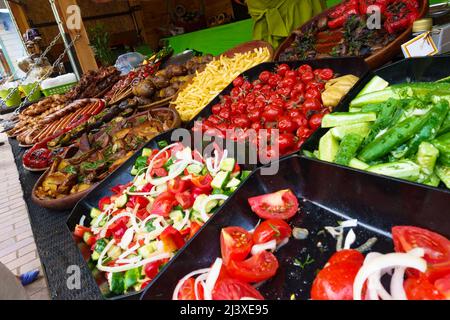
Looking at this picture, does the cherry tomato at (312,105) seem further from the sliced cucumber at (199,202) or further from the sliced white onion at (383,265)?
the sliced white onion at (383,265)

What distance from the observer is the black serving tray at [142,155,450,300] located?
1.13 meters

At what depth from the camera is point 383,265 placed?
0.91m

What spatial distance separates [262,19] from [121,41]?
985cm

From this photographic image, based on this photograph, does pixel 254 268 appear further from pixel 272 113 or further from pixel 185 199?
pixel 272 113

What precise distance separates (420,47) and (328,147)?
1252 millimetres

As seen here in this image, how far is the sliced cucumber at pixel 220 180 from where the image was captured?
65.6 inches

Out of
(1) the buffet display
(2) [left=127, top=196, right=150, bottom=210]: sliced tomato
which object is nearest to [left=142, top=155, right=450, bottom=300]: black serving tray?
(1) the buffet display

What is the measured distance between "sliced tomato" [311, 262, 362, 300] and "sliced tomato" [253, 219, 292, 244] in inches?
12.0

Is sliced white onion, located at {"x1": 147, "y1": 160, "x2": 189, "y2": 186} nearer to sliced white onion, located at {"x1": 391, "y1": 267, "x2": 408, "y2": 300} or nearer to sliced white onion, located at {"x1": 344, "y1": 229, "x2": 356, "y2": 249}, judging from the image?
sliced white onion, located at {"x1": 344, "y1": 229, "x2": 356, "y2": 249}

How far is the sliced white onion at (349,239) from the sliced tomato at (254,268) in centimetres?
30

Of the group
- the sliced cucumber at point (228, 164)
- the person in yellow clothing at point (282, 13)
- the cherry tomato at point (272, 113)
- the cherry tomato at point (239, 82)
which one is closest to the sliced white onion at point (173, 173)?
the sliced cucumber at point (228, 164)

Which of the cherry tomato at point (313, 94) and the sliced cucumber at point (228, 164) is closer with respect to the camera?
the sliced cucumber at point (228, 164)

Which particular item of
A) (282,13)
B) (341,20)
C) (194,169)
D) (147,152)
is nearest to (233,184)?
(194,169)
